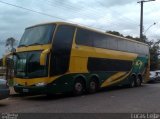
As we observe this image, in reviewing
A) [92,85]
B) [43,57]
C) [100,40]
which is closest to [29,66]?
[43,57]

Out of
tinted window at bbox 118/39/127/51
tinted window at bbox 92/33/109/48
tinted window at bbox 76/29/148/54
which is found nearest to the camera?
tinted window at bbox 76/29/148/54

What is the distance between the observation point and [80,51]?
68.4ft

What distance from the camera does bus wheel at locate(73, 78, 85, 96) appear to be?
20.5 m

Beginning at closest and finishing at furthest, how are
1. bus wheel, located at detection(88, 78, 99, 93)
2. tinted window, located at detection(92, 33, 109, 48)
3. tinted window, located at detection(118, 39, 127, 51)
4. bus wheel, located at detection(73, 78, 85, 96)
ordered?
1. bus wheel, located at detection(73, 78, 85, 96)
2. bus wheel, located at detection(88, 78, 99, 93)
3. tinted window, located at detection(92, 33, 109, 48)
4. tinted window, located at detection(118, 39, 127, 51)

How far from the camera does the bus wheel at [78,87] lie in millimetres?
20487

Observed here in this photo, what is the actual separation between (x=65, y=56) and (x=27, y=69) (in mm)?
2126

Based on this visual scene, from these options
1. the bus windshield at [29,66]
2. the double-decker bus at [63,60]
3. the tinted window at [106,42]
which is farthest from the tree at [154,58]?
the bus windshield at [29,66]

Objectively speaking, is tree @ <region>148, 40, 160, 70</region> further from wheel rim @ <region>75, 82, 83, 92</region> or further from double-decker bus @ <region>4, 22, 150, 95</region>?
wheel rim @ <region>75, 82, 83, 92</region>

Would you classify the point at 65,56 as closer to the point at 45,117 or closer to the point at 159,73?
the point at 45,117

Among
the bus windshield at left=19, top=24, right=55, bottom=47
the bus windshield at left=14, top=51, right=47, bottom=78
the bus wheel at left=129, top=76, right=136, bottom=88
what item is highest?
the bus windshield at left=19, top=24, right=55, bottom=47

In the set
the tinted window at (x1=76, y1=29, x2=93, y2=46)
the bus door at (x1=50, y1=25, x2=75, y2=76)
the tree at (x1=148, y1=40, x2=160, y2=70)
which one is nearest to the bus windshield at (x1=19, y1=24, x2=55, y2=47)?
the bus door at (x1=50, y1=25, x2=75, y2=76)

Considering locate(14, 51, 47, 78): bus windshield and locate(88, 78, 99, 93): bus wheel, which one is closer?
locate(14, 51, 47, 78): bus windshield

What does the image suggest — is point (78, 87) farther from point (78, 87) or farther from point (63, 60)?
point (63, 60)

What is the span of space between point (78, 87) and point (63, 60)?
7.19 feet
